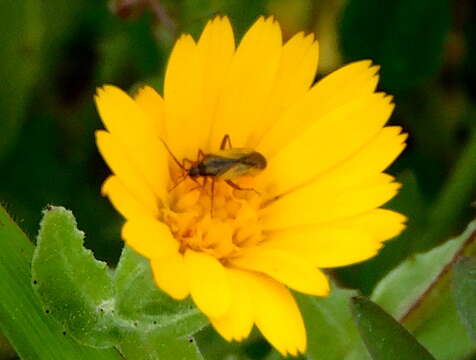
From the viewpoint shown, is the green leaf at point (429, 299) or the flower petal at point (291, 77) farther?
the green leaf at point (429, 299)

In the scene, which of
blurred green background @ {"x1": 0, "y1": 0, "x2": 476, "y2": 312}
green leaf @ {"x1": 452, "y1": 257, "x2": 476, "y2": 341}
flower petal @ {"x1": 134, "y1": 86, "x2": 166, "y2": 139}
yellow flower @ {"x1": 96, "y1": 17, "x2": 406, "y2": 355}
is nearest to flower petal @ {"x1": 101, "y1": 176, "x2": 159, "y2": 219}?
yellow flower @ {"x1": 96, "y1": 17, "x2": 406, "y2": 355}

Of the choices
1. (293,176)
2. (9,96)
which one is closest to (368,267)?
(293,176)

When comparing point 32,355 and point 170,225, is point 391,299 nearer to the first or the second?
point 170,225

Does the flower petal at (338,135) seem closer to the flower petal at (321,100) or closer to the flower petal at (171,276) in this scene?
the flower petal at (321,100)

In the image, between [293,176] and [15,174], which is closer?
[293,176]

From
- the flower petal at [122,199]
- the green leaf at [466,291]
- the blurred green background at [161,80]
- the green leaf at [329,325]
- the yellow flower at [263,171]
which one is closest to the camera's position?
the flower petal at [122,199]

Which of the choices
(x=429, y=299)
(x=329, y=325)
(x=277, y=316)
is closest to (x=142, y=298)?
(x=277, y=316)

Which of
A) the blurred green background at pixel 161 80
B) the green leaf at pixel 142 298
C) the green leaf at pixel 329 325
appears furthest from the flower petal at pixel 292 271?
the blurred green background at pixel 161 80
